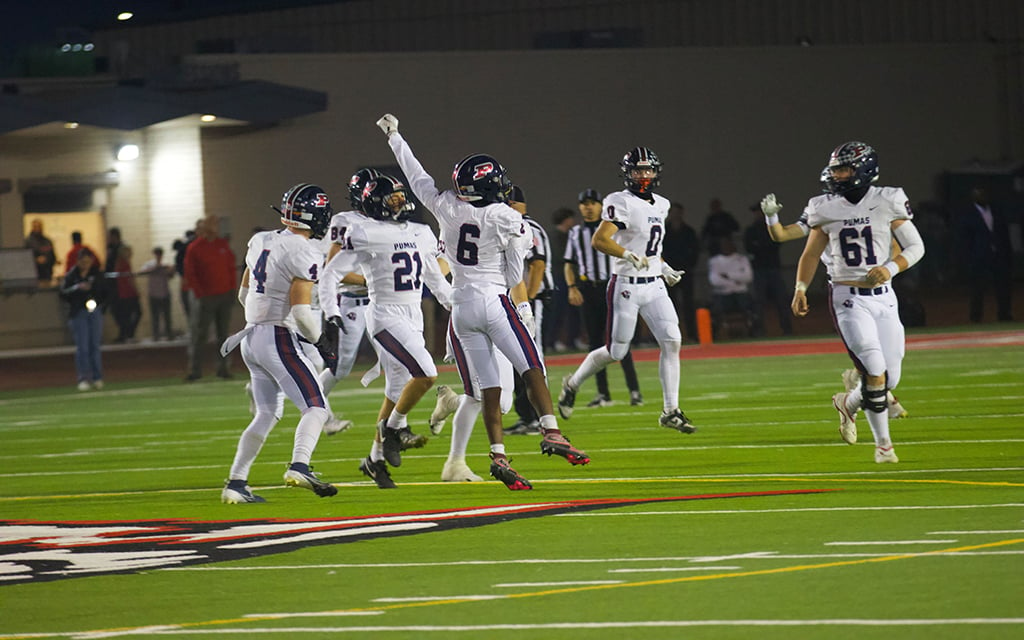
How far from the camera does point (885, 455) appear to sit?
11.1 m

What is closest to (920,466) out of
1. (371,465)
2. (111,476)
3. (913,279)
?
(371,465)

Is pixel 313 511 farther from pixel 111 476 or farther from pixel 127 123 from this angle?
pixel 127 123

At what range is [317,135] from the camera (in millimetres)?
32000

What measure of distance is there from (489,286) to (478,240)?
0.28m

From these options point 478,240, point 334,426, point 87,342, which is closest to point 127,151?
point 87,342

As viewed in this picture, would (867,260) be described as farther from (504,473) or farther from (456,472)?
(456,472)

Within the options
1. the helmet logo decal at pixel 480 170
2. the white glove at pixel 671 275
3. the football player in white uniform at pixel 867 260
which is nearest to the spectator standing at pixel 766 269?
the white glove at pixel 671 275

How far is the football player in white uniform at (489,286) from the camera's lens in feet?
34.3

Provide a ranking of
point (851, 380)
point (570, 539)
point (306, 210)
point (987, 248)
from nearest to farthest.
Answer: point (570, 539), point (306, 210), point (851, 380), point (987, 248)

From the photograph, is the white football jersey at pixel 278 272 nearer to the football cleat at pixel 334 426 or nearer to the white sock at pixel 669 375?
the white sock at pixel 669 375

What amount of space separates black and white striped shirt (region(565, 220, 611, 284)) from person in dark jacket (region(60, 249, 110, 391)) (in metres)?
8.15

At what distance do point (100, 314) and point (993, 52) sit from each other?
24454mm

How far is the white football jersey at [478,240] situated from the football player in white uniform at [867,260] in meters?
2.08

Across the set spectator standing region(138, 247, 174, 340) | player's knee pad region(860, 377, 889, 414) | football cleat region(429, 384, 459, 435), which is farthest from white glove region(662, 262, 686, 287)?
spectator standing region(138, 247, 174, 340)
